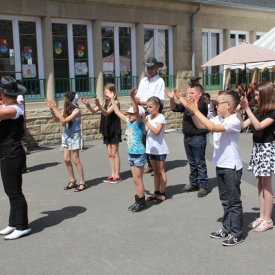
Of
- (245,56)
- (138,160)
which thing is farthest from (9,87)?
(245,56)

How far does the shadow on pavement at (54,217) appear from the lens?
17.8 feet

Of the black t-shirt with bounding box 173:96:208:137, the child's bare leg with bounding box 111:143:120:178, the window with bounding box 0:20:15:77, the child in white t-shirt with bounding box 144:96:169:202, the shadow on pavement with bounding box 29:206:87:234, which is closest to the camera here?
the shadow on pavement with bounding box 29:206:87:234

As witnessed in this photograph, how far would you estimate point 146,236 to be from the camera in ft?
16.3

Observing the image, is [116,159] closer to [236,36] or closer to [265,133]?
[265,133]

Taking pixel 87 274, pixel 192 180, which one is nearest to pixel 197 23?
pixel 192 180

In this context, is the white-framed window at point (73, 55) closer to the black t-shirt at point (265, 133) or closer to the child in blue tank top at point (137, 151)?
the child in blue tank top at point (137, 151)

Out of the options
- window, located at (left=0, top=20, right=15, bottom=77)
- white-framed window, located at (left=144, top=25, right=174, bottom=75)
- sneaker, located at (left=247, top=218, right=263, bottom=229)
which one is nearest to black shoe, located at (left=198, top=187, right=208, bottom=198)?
sneaker, located at (left=247, top=218, right=263, bottom=229)

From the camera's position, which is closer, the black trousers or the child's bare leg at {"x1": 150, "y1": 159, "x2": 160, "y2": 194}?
the black trousers

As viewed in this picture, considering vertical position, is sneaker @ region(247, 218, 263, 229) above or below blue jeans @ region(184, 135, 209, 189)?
below

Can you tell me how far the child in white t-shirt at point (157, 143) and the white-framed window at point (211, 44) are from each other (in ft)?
34.1

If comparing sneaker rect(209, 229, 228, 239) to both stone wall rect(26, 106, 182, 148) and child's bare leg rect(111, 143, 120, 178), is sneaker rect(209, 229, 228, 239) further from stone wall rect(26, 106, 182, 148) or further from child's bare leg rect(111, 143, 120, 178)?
stone wall rect(26, 106, 182, 148)

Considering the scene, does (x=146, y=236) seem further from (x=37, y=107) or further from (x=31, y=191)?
(x=37, y=107)

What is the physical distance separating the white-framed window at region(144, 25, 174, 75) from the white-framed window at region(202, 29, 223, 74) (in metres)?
1.77

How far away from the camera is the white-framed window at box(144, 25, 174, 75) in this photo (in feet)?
46.5
